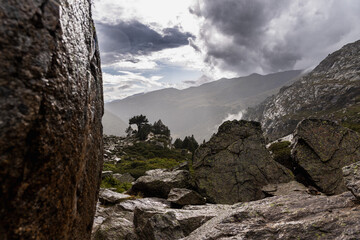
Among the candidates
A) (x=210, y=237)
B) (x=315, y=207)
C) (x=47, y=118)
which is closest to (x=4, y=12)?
(x=47, y=118)

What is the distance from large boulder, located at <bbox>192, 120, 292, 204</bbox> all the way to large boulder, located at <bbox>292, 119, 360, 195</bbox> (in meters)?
1.41

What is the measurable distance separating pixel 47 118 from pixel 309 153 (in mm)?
15558

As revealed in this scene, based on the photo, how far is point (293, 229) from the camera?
485cm

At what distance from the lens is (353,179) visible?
551 cm

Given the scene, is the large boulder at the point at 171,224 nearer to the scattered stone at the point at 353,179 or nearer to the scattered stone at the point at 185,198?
the scattered stone at the point at 185,198

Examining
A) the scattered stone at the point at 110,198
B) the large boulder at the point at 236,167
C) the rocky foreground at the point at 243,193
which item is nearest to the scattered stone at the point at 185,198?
Answer: the rocky foreground at the point at 243,193

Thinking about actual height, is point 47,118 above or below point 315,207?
above

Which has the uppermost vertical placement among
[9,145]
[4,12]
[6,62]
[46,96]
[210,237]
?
[4,12]

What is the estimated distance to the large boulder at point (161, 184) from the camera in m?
14.2

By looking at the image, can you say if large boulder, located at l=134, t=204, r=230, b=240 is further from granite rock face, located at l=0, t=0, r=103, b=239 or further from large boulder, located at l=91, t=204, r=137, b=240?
granite rock face, located at l=0, t=0, r=103, b=239

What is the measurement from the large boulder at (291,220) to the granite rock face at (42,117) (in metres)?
3.80

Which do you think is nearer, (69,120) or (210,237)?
(69,120)

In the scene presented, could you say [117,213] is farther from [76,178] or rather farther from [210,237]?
[76,178]

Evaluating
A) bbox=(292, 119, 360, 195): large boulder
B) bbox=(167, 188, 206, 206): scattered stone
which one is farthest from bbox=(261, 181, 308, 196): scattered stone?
bbox=(167, 188, 206, 206): scattered stone
